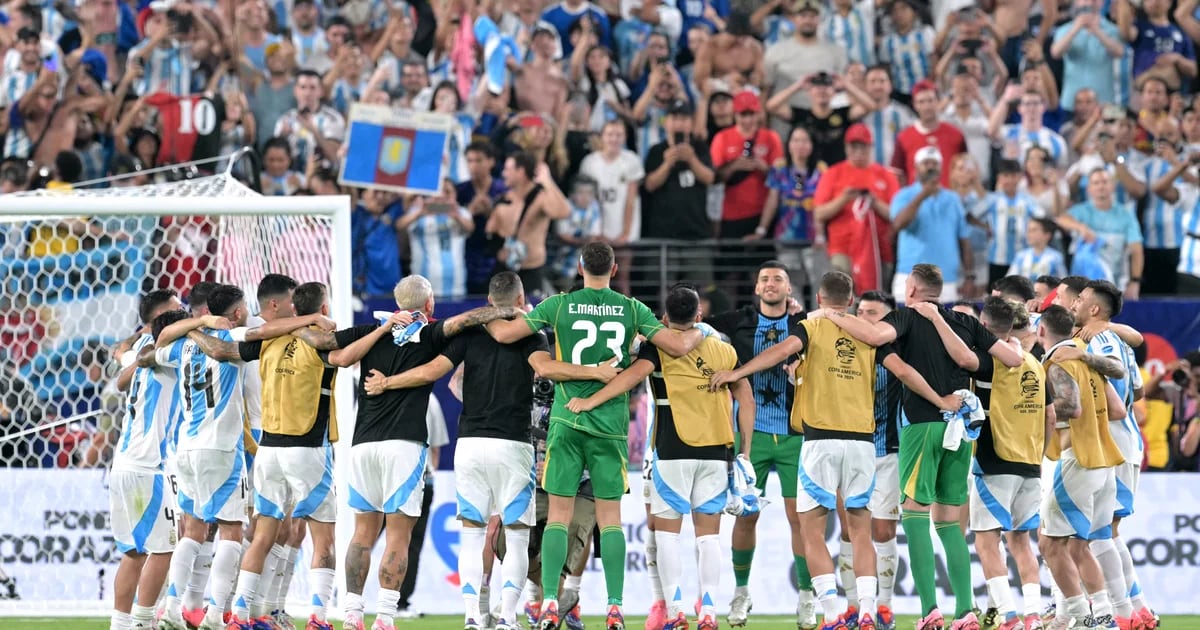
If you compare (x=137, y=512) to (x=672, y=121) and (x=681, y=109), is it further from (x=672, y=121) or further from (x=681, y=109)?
(x=681, y=109)

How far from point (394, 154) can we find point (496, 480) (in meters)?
7.30

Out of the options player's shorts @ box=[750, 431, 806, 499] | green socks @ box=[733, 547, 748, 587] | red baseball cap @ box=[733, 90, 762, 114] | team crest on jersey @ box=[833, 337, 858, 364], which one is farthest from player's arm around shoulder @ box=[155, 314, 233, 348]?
red baseball cap @ box=[733, 90, 762, 114]

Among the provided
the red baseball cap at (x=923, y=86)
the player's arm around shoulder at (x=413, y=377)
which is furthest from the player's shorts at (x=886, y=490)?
the red baseball cap at (x=923, y=86)

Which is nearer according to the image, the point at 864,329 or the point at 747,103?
the point at 864,329

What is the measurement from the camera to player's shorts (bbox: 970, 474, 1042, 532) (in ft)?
38.5

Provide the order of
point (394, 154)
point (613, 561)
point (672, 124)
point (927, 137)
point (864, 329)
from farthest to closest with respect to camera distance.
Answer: point (927, 137), point (672, 124), point (394, 154), point (864, 329), point (613, 561)

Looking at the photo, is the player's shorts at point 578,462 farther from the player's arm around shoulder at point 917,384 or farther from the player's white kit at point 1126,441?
the player's white kit at point 1126,441

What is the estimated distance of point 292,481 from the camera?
11.7 m

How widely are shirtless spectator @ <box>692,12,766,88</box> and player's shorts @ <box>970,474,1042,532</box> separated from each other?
9.92 metres

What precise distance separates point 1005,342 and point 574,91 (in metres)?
9.43

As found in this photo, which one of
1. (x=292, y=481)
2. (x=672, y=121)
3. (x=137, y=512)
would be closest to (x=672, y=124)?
(x=672, y=121)

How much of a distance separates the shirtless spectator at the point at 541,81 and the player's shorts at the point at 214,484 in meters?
9.08

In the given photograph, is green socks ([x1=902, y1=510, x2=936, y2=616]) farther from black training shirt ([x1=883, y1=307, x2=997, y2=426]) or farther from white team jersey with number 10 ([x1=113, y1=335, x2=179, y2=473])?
white team jersey with number 10 ([x1=113, y1=335, x2=179, y2=473])

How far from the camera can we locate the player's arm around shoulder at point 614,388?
37.8 feet
